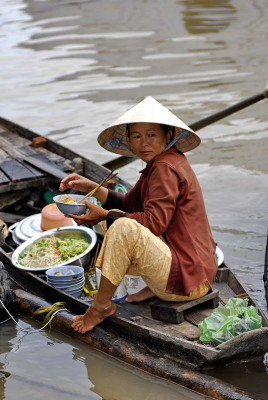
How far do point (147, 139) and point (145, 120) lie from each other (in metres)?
0.18

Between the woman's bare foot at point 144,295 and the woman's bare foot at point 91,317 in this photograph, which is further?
the woman's bare foot at point 144,295

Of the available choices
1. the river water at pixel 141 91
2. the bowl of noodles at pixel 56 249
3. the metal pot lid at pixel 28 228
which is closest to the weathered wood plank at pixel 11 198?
the metal pot lid at pixel 28 228

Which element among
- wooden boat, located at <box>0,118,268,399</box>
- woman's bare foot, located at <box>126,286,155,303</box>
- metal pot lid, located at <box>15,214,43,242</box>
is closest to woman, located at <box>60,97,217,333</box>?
wooden boat, located at <box>0,118,268,399</box>

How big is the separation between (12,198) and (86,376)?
2584mm

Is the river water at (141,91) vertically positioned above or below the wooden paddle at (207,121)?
below

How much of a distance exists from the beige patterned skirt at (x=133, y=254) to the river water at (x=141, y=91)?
65 centimetres

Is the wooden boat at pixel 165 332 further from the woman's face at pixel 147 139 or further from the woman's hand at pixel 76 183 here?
the woman's face at pixel 147 139

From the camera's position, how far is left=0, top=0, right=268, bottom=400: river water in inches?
190

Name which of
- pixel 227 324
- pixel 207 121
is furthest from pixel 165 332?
pixel 207 121

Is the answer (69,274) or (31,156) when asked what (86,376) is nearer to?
(69,274)

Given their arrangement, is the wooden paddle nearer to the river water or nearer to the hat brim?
the river water

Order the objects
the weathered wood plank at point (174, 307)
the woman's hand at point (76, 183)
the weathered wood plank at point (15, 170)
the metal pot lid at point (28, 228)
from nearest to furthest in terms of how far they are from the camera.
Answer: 1. the weathered wood plank at point (174, 307)
2. the woman's hand at point (76, 183)
3. the metal pot lid at point (28, 228)
4. the weathered wood plank at point (15, 170)

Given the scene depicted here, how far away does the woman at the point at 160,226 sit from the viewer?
423cm

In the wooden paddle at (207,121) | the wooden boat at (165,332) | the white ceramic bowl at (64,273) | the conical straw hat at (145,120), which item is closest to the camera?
the wooden boat at (165,332)
